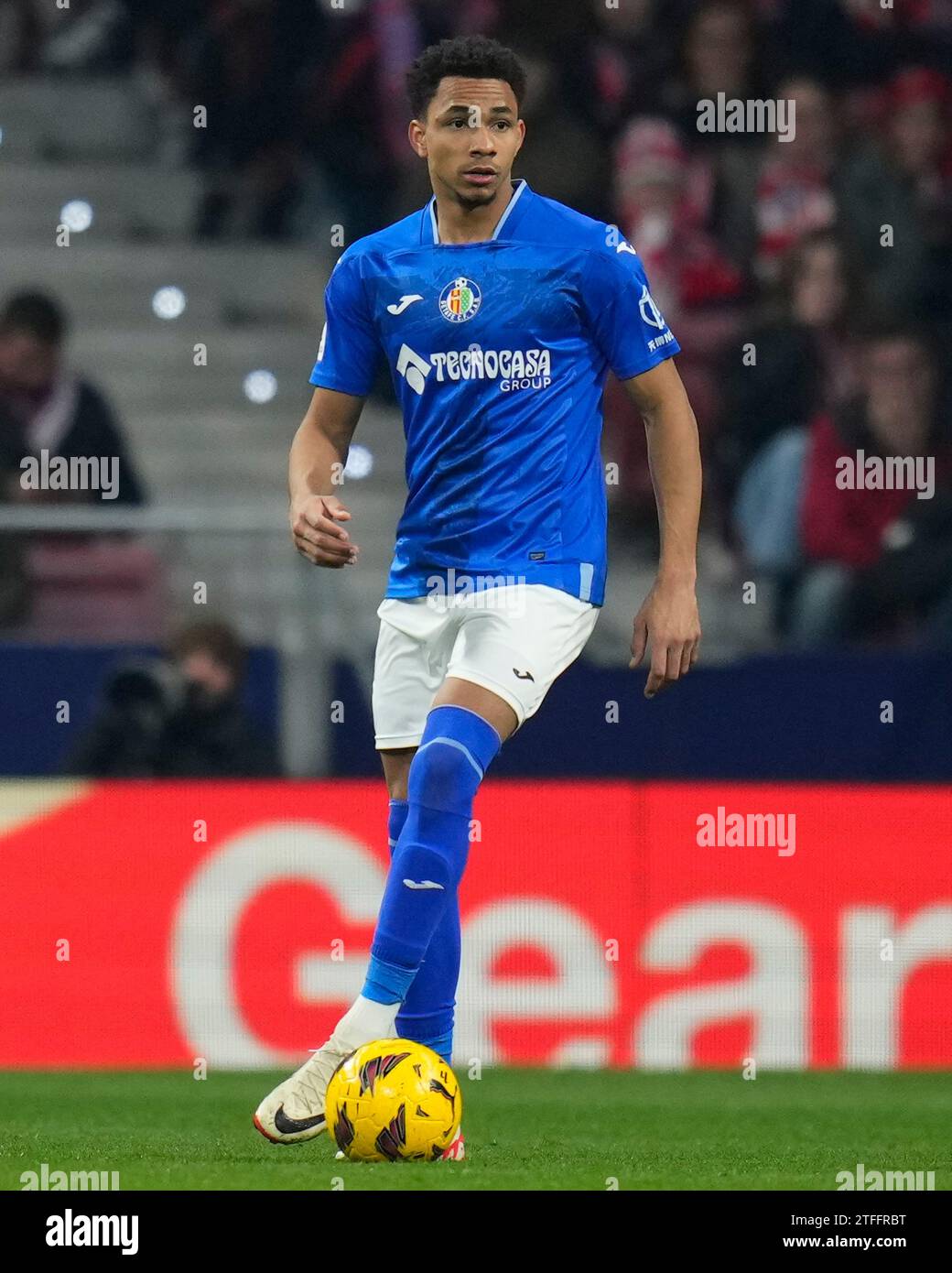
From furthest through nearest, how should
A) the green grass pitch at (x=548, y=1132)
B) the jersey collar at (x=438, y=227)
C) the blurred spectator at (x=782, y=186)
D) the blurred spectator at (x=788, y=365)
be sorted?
the blurred spectator at (x=782, y=186)
the blurred spectator at (x=788, y=365)
the jersey collar at (x=438, y=227)
the green grass pitch at (x=548, y=1132)

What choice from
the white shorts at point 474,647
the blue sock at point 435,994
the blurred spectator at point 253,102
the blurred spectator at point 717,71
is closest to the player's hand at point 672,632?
the white shorts at point 474,647

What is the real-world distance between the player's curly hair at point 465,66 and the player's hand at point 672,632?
1.10 metres

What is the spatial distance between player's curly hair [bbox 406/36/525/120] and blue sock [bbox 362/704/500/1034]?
1.35 metres

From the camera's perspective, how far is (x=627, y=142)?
37.7ft

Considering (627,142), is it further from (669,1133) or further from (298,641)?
(669,1133)

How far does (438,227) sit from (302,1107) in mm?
1899

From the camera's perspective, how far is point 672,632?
17.3 ft

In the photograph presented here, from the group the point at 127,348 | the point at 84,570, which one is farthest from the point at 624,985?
the point at 127,348

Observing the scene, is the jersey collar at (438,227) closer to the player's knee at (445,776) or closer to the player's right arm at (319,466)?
the player's right arm at (319,466)

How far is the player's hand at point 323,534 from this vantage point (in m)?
5.10

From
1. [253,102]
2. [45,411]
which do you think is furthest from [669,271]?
[45,411]

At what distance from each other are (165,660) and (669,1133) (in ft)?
11.9

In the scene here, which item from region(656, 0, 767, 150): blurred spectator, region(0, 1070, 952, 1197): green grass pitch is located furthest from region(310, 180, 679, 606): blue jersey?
region(656, 0, 767, 150): blurred spectator

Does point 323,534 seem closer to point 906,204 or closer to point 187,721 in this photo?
point 187,721
